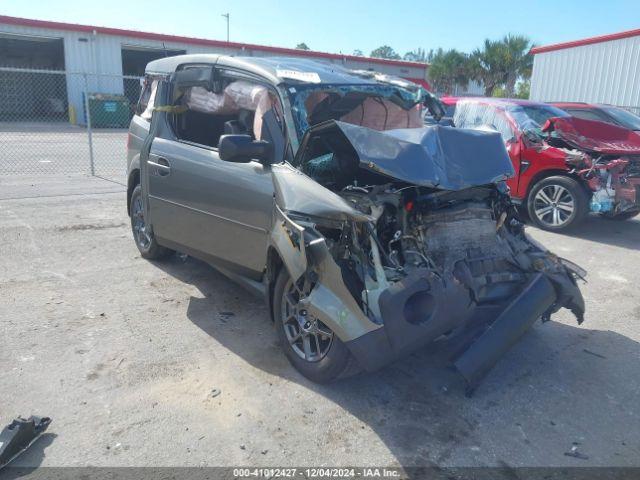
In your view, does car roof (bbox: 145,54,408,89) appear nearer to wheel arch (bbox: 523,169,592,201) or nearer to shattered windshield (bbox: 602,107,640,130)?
wheel arch (bbox: 523,169,592,201)

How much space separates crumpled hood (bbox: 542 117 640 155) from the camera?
7281 millimetres

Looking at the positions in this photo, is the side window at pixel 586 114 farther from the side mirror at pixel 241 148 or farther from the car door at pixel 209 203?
the side mirror at pixel 241 148

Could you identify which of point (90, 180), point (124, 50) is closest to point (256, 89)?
point (90, 180)

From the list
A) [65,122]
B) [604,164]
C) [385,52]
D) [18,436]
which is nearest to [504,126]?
[604,164]

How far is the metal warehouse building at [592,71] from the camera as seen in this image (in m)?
19.5

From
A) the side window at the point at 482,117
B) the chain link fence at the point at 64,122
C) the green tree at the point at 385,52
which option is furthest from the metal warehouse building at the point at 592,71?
the green tree at the point at 385,52

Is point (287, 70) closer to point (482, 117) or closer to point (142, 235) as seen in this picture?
point (142, 235)

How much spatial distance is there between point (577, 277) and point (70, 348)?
3.58 metres

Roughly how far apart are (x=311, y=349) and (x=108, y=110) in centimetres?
2514

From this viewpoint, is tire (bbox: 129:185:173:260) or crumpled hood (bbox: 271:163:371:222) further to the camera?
tire (bbox: 129:185:173:260)

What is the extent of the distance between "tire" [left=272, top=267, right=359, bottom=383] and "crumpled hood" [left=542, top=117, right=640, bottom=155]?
5510 millimetres

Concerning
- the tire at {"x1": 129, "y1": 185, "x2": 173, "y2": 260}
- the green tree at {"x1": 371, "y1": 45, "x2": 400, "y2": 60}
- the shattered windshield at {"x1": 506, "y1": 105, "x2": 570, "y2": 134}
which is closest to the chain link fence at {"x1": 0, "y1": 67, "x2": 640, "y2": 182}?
the tire at {"x1": 129, "y1": 185, "x2": 173, "y2": 260}

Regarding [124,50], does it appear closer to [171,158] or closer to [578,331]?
[171,158]

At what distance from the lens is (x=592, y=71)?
68.7ft
